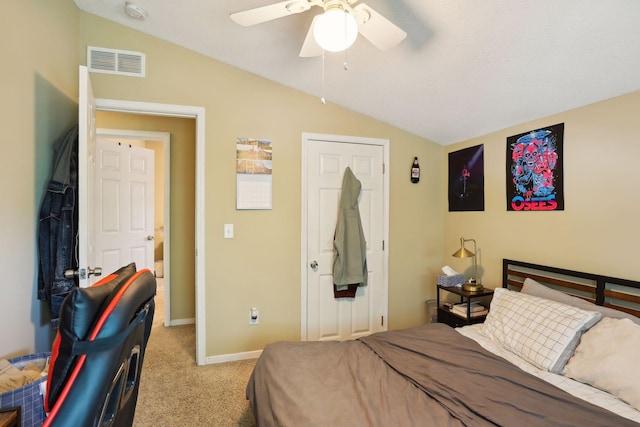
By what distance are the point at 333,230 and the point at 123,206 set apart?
2433 mm

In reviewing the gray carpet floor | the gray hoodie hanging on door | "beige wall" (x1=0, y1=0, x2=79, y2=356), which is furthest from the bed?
"beige wall" (x1=0, y1=0, x2=79, y2=356)

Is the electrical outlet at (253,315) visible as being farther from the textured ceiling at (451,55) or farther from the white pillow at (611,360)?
the white pillow at (611,360)

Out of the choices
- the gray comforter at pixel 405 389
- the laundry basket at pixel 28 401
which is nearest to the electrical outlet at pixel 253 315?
the gray comforter at pixel 405 389

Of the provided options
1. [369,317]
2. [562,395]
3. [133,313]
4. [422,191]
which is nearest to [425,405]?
[562,395]

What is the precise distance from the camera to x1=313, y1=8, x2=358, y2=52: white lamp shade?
4.15 feet

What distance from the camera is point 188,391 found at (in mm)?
2256

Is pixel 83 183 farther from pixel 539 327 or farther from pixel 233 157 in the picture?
pixel 539 327

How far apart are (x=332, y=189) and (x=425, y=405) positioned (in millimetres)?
2014

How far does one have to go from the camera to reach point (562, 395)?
51.6 inches

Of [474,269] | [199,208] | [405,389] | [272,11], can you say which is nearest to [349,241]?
[474,269]

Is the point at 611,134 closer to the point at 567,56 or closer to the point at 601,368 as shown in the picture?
the point at 567,56

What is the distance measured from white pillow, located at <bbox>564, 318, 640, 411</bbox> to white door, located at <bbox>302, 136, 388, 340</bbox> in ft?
5.76

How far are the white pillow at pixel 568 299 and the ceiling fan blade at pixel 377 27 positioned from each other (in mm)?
1814

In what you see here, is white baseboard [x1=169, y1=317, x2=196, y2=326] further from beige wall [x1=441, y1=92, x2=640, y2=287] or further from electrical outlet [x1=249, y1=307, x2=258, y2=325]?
beige wall [x1=441, y1=92, x2=640, y2=287]
